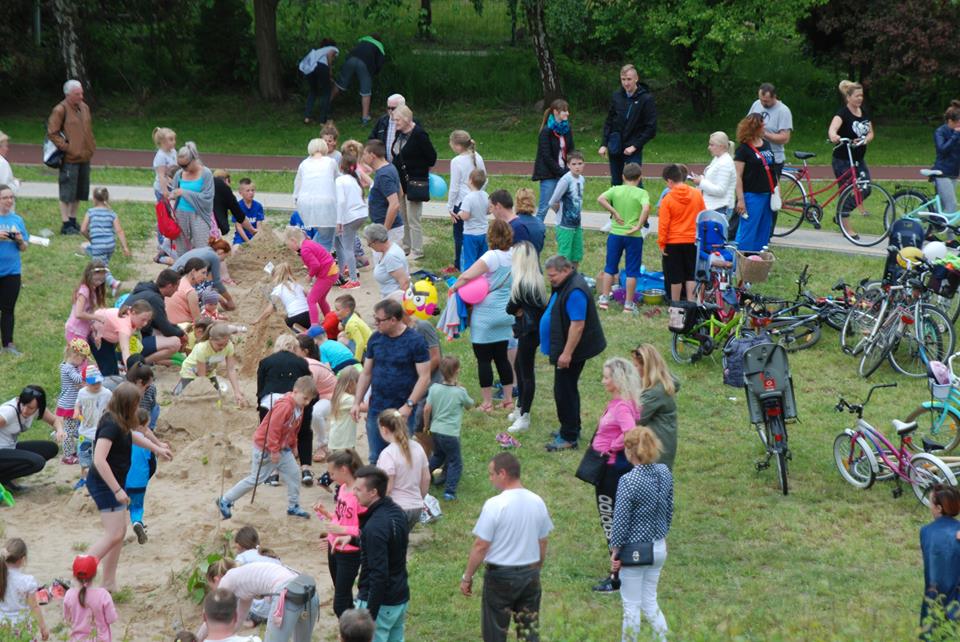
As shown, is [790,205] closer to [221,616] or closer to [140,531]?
[140,531]

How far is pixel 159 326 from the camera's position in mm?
13117

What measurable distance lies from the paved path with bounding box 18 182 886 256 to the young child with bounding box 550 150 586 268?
2762 millimetres

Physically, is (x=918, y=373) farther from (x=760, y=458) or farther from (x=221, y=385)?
(x=221, y=385)

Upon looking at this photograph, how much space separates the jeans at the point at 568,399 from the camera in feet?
37.2

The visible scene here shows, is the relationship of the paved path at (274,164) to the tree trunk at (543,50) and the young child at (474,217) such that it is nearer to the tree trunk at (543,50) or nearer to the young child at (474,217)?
the tree trunk at (543,50)

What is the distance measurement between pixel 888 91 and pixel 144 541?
22.2 meters

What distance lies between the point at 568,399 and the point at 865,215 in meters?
8.94

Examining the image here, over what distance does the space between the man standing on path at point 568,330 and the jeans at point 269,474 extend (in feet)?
8.12

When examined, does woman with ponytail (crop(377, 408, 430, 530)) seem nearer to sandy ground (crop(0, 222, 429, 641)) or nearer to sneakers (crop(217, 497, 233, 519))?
sandy ground (crop(0, 222, 429, 641))

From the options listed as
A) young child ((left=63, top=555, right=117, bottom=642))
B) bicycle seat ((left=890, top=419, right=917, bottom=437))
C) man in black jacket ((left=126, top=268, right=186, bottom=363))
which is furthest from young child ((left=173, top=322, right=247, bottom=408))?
bicycle seat ((left=890, top=419, right=917, bottom=437))

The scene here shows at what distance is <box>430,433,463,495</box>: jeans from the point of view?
10.7 metres

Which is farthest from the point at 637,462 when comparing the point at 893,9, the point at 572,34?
the point at 572,34

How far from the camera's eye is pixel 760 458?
37.9 feet

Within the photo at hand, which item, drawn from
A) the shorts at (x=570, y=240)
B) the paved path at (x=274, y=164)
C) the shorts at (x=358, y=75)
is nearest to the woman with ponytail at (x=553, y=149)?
the shorts at (x=570, y=240)
